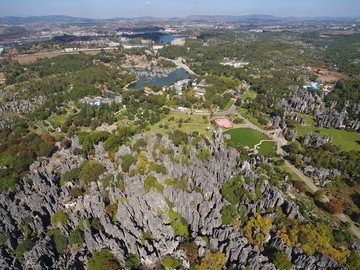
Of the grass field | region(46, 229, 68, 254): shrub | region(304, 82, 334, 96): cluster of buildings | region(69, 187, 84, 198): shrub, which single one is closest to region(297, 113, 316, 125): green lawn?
region(304, 82, 334, 96): cluster of buildings

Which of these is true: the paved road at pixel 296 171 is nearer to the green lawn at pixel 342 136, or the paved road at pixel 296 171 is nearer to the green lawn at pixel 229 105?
the green lawn at pixel 229 105

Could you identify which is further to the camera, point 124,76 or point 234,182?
point 124,76

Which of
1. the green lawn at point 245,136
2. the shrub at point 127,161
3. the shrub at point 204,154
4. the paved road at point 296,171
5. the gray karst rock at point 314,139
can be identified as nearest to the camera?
the paved road at point 296,171

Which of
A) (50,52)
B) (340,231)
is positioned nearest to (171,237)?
(340,231)

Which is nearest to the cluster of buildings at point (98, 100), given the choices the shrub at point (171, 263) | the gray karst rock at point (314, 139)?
Answer: the gray karst rock at point (314, 139)

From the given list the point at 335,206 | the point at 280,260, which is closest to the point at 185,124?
the point at 335,206

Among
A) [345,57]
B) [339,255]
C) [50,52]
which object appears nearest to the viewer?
[339,255]

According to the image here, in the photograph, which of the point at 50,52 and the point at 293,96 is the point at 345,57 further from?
the point at 50,52
